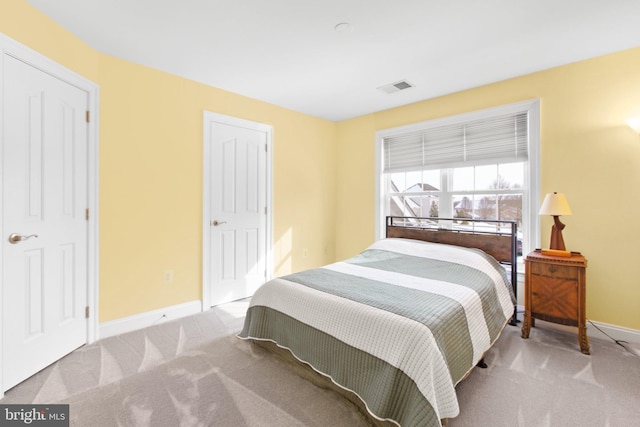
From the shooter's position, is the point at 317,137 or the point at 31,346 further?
the point at 317,137

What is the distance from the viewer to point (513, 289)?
2740 mm

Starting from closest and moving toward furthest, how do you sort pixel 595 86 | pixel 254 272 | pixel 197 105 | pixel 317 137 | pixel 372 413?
pixel 372 413
pixel 595 86
pixel 197 105
pixel 254 272
pixel 317 137

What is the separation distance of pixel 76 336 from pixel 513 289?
3.78 m

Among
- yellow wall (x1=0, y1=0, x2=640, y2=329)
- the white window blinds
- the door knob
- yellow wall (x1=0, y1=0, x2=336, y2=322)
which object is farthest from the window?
the door knob

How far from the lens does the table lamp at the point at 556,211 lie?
2371 millimetres

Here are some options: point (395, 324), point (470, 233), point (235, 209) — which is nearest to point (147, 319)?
point (235, 209)

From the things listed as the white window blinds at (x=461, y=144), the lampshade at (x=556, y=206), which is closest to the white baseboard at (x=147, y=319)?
the white window blinds at (x=461, y=144)

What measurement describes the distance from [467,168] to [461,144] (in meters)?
0.29

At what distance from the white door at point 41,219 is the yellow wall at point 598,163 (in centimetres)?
394

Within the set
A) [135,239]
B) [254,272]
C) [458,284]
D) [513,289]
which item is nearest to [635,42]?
[513,289]

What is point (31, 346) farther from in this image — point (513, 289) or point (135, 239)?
point (513, 289)

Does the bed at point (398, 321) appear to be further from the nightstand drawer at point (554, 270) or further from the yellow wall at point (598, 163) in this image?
the yellow wall at point (598, 163)

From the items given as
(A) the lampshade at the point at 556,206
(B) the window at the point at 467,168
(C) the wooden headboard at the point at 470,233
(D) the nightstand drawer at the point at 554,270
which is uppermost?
(B) the window at the point at 467,168

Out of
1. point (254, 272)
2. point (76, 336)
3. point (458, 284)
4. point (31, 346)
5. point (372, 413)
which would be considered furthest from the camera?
point (254, 272)
